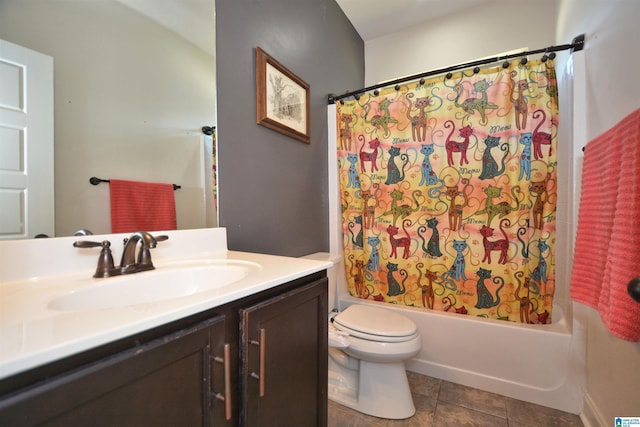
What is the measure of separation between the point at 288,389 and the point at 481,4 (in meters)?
3.01

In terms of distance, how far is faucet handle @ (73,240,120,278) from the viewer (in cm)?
74

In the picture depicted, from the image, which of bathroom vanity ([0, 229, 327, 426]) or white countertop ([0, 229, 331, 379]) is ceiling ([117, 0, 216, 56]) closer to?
white countertop ([0, 229, 331, 379])

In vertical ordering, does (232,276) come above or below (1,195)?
below

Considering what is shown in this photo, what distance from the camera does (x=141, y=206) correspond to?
91 centimetres

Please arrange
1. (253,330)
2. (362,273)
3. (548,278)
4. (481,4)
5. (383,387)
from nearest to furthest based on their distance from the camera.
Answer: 1. (253,330)
2. (383,387)
3. (548,278)
4. (362,273)
5. (481,4)

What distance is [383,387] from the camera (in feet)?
4.28

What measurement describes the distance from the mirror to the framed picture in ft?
0.90

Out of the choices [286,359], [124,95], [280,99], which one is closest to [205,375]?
[286,359]

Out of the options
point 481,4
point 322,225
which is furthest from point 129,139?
point 481,4

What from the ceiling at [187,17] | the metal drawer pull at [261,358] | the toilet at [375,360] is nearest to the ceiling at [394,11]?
the ceiling at [187,17]

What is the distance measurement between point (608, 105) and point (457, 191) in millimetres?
709

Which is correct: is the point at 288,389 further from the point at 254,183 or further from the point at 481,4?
the point at 481,4

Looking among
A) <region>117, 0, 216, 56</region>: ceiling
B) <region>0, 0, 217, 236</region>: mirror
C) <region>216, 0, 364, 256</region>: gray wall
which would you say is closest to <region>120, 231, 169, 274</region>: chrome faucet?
<region>0, 0, 217, 236</region>: mirror

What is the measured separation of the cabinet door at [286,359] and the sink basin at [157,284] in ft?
0.52
